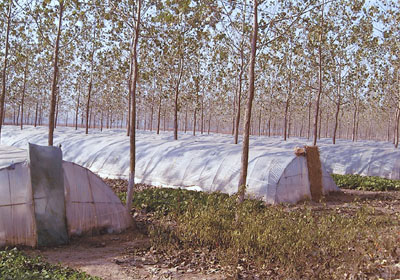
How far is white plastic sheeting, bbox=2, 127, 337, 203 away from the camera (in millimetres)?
11336

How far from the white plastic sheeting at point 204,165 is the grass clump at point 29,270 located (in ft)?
16.6

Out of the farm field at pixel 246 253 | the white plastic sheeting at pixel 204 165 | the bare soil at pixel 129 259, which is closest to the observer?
the farm field at pixel 246 253

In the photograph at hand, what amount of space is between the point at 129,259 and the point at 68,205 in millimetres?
1949

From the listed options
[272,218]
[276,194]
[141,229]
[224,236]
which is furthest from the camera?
[276,194]

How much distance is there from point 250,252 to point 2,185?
4.64 metres

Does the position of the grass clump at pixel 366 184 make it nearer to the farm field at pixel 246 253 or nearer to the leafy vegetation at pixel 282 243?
the farm field at pixel 246 253

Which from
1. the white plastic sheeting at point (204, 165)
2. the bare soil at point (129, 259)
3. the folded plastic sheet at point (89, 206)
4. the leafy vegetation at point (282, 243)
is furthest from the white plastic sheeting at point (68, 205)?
the white plastic sheeting at point (204, 165)

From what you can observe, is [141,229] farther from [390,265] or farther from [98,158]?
[98,158]

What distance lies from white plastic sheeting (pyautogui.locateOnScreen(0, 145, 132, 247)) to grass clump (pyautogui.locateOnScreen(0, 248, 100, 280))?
27.4 inches

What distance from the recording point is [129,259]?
624 centimetres

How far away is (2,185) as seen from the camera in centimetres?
665

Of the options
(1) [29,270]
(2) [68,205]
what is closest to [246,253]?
(1) [29,270]

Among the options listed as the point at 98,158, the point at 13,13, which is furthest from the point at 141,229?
the point at 13,13

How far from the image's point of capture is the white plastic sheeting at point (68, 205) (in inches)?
259
